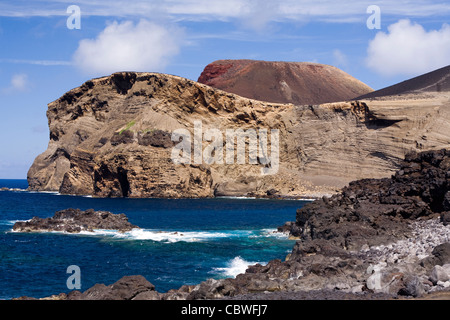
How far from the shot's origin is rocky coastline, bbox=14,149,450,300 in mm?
14242

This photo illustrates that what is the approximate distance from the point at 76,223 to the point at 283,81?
5030 inches

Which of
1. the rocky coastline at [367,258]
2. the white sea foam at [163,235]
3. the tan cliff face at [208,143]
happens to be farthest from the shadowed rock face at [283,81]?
the rocky coastline at [367,258]

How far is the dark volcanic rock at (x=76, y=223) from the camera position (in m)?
36.2

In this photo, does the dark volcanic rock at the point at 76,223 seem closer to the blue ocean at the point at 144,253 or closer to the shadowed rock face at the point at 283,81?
the blue ocean at the point at 144,253

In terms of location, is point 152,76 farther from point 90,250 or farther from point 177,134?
point 90,250

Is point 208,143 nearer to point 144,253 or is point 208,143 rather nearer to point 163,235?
point 163,235

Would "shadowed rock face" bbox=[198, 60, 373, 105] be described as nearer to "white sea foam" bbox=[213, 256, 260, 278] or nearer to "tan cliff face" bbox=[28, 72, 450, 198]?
"tan cliff face" bbox=[28, 72, 450, 198]

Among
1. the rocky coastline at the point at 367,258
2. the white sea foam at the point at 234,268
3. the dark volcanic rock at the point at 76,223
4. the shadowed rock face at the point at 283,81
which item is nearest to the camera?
the rocky coastline at the point at 367,258

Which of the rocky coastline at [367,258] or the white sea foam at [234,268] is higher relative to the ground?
the rocky coastline at [367,258]

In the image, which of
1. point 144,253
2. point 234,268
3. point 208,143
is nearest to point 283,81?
point 208,143

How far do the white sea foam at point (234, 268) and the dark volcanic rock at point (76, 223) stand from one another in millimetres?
13544

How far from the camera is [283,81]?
159000mm

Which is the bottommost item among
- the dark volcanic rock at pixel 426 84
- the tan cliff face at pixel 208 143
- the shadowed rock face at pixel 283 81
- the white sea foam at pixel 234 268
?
the white sea foam at pixel 234 268

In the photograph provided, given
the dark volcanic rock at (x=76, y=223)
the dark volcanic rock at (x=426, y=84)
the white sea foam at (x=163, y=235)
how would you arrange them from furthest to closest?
1. the dark volcanic rock at (x=426, y=84)
2. the dark volcanic rock at (x=76, y=223)
3. the white sea foam at (x=163, y=235)
